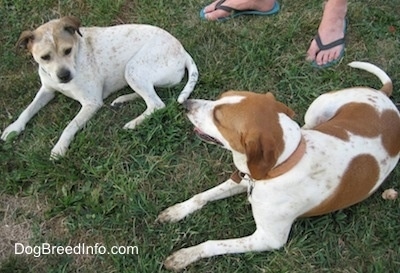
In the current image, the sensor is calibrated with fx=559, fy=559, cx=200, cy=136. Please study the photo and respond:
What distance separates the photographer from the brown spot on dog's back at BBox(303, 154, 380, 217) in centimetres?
341

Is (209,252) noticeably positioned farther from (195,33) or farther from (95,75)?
(195,33)

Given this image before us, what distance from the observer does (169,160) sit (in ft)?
13.9

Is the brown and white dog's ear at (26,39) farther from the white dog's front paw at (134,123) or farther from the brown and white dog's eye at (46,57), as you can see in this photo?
the white dog's front paw at (134,123)

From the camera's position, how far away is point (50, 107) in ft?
15.3

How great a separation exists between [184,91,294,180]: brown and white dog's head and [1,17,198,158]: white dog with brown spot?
1.07 meters

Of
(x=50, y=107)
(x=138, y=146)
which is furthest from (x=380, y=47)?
(x=50, y=107)

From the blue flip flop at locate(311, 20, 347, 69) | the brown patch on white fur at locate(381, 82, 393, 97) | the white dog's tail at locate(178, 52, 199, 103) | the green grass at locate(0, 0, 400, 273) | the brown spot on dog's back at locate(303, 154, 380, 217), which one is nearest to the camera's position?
the brown spot on dog's back at locate(303, 154, 380, 217)

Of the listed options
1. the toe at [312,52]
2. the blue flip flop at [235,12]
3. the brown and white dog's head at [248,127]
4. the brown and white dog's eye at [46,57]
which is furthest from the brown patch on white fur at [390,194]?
the brown and white dog's eye at [46,57]

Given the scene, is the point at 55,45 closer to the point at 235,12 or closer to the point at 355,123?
the point at 235,12

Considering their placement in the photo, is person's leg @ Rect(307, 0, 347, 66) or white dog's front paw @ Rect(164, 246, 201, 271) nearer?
white dog's front paw @ Rect(164, 246, 201, 271)

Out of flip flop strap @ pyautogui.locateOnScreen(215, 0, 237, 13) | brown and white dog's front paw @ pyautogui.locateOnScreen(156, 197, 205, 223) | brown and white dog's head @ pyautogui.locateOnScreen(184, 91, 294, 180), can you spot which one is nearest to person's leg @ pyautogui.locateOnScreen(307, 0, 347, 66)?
flip flop strap @ pyautogui.locateOnScreen(215, 0, 237, 13)

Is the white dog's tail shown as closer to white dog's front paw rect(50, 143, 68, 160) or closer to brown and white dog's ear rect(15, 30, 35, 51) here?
white dog's front paw rect(50, 143, 68, 160)

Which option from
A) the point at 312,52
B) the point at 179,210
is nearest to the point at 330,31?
the point at 312,52

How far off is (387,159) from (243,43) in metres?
1.98
